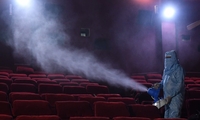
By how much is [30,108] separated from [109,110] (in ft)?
1.87

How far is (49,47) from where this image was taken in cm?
527

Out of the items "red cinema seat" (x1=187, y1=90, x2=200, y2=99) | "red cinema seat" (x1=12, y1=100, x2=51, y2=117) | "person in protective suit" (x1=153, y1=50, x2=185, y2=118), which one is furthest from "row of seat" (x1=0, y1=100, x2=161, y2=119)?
"red cinema seat" (x1=187, y1=90, x2=200, y2=99)

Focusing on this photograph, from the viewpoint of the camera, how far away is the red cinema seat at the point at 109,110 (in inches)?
80.0

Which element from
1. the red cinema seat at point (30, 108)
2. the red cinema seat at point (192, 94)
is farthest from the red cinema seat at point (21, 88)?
the red cinema seat at point (192, 94)

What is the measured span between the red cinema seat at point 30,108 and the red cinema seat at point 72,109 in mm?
84

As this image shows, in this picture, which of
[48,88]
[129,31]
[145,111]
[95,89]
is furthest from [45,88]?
[129,31]

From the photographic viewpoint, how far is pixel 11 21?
506 cm

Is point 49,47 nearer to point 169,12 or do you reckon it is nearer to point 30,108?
point 169,12

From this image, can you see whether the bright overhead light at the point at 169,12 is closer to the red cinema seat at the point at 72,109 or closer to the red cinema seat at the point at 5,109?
the red cinema seat at the point at 72,109

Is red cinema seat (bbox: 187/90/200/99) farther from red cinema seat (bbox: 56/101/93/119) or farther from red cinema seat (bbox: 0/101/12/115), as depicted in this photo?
red cinema seat (bbox: 0/101/12/115)

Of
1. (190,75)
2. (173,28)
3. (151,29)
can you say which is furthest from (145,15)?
(190,75)

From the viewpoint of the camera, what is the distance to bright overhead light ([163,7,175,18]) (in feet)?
19.3

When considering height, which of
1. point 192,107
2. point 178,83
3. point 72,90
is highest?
point 178,83

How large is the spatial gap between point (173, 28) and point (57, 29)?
254cm
